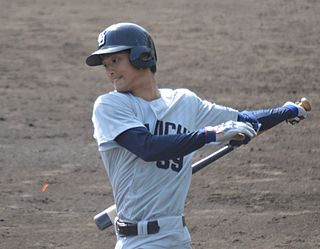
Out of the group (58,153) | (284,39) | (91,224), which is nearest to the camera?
(91,224)

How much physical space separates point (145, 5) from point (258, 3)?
170 centimetres

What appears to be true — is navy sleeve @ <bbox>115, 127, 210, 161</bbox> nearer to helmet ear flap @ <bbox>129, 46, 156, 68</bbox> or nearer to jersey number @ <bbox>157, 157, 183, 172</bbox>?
jersey number @ <bbox>157, 157, 183, 172</bbox>

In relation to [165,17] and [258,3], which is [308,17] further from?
[165,17]

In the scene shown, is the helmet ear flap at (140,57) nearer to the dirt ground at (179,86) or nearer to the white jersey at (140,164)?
the white jersey at (140,164)

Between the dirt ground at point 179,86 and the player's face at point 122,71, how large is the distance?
300 cm

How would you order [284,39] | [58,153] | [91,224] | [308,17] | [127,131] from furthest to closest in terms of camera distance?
[308,17] < [284,39] < [58,153] < [91,224] < [127,131]

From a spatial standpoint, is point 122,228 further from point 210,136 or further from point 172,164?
point 210,136

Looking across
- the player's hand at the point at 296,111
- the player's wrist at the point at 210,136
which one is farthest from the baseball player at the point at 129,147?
the player's hand at the point at 296,111

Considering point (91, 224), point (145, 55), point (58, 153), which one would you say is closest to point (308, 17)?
point (58, 153)

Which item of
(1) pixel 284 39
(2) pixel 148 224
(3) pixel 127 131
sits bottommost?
(1) pixel 284 39

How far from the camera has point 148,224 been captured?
454 centimetres

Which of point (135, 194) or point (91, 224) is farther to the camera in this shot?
point (91, 224)

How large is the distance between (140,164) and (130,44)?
54cm

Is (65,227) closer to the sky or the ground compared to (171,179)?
closer to the ground
